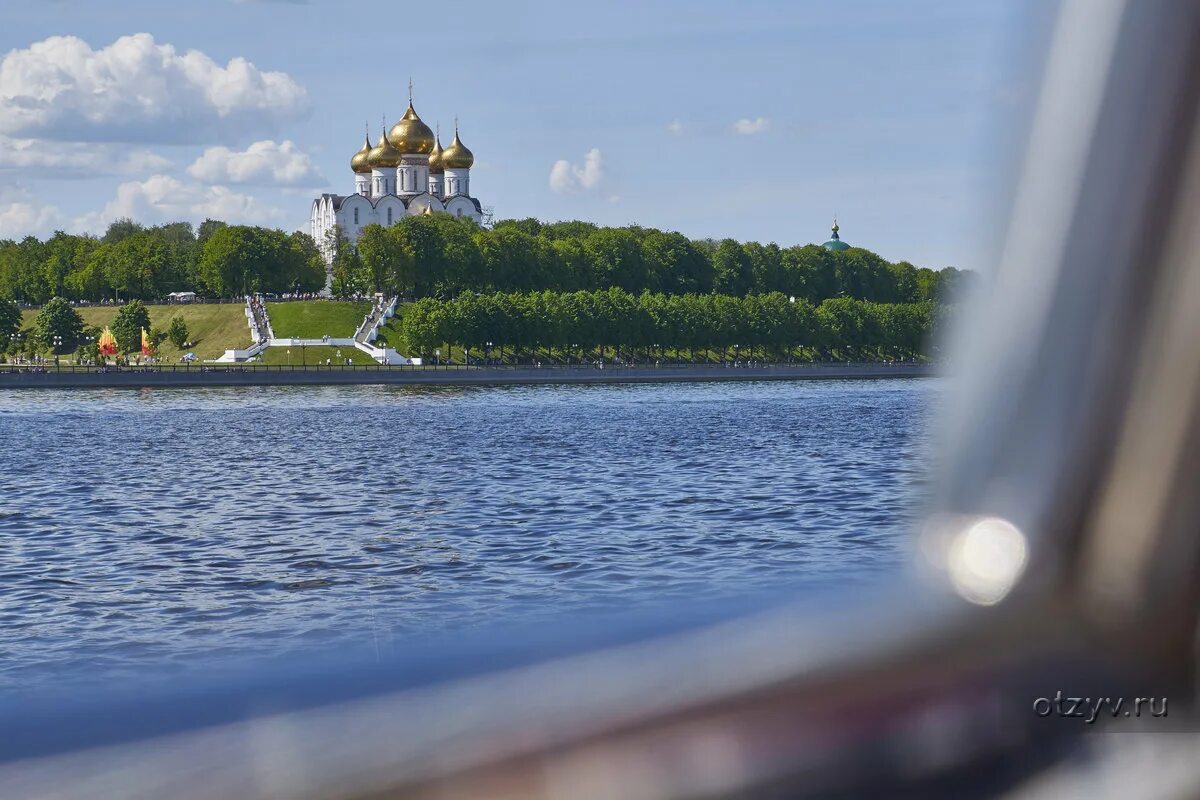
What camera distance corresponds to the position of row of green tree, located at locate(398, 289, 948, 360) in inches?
3142

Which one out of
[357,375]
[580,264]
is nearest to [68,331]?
[357,375]

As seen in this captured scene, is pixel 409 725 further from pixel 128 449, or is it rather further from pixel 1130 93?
pixel 128 449

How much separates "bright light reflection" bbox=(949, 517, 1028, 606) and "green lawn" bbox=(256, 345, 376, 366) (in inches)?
3169

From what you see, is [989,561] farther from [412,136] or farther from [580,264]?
[412,136]

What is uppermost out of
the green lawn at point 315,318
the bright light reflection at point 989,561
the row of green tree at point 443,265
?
the bright light reflection at point 989,561

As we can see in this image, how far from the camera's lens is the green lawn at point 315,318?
286 ft

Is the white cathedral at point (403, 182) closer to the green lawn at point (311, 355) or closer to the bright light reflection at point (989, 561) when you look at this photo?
the green lawn at point (311, 355)

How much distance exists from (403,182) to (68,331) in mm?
33255

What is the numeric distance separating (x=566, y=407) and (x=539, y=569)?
40212mm

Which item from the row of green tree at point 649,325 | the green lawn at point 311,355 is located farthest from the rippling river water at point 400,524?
the green lawn at point 311,355

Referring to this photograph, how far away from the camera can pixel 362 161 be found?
11731 centimetres

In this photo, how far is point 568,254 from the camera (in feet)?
319

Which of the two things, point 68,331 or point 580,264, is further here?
point 580,264

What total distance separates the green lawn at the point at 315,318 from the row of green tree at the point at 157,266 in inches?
182
